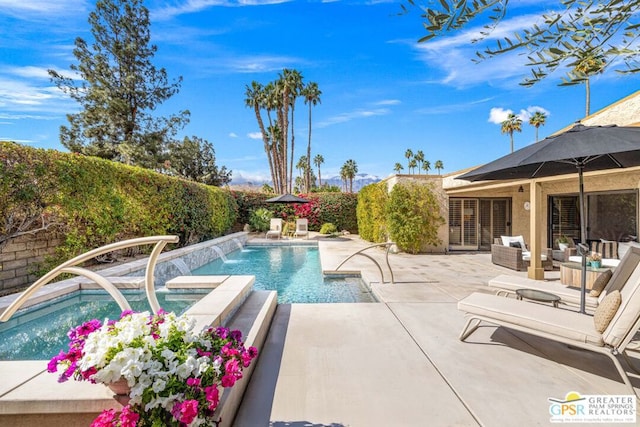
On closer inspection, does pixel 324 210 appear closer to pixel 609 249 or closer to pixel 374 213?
pixel 374 213

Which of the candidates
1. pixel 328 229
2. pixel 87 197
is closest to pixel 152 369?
pixel 87 197

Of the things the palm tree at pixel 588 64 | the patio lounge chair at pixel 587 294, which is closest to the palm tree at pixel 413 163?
the patio lounge chair at pixel 587 294

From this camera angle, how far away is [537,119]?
3775cm

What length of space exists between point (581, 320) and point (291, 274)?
687 centimetres

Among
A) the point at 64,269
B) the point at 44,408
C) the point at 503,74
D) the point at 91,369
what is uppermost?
the point at 503,74

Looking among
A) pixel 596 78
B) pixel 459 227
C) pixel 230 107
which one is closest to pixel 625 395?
pixel 596 78

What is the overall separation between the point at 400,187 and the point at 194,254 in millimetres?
7885

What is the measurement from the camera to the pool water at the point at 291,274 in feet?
21.6

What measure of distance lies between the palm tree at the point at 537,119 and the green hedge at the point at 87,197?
42.3 metres

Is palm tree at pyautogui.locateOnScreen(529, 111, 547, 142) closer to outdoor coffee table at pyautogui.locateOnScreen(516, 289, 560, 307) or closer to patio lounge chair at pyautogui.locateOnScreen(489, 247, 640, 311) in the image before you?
patio lounge chair at pyautogui.locateOnScreen(489, 247, 640, 311)

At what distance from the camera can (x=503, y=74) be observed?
3471 mm

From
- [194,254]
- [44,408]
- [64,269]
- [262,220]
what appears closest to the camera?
[44,408]

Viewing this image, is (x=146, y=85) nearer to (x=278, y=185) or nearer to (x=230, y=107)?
(x=230, y=107)

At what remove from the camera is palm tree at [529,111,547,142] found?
37250mm
